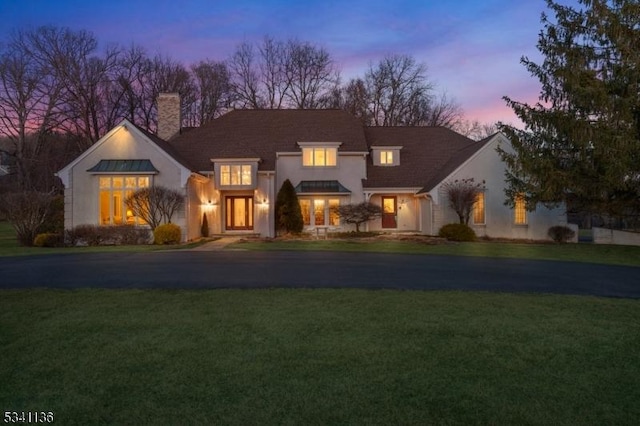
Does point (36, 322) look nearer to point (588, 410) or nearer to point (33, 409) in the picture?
point (33, 409)

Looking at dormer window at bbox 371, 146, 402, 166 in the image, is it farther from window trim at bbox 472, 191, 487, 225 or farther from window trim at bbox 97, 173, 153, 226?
window trim at bbox 97, 173, 153, 226

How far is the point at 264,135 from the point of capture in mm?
29062

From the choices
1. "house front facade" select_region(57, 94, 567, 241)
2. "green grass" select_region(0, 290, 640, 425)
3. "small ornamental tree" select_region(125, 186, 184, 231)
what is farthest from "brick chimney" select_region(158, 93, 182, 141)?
"green grass" select_region(0, 290, 640, 425)

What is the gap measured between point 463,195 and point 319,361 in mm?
20408

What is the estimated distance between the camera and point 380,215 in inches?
1050

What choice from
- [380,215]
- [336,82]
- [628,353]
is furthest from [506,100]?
[336,82]

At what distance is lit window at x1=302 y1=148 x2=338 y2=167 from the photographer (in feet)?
89.7

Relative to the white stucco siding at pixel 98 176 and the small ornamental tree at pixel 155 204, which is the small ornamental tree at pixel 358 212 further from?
the small ornamental tree at pixel 155 204

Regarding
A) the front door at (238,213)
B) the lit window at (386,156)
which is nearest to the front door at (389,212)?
the lit window at (386,156)

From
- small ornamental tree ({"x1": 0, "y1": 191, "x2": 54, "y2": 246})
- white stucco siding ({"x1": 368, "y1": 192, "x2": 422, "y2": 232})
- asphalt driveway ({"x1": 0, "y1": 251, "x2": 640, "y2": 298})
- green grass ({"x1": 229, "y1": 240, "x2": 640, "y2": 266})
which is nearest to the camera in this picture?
asphalt driveway ({"x1": 0, "y1": 251, "x2": 640, "y2": 298})

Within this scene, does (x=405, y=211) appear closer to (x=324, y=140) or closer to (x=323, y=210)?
(x=323, y=210)

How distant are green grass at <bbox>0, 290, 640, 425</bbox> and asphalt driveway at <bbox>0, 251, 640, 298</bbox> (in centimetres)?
192

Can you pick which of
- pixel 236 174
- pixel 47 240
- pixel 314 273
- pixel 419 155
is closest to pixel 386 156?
pixel 419 155

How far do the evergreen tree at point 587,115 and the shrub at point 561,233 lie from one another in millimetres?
7565
